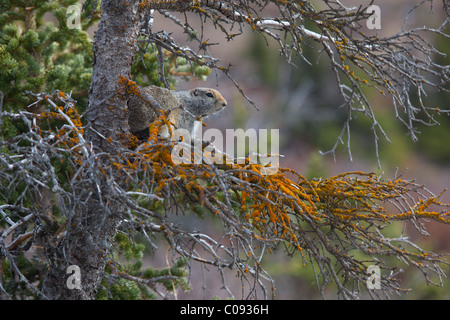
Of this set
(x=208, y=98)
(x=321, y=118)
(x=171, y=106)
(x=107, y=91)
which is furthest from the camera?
(x=321, y=118)

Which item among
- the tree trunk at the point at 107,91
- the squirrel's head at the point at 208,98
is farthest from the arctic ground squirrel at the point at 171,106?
the tree trunk at the point at 107,91

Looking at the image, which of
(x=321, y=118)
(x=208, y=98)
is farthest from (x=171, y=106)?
(x=321, y=118)

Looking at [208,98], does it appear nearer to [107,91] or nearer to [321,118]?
[107,91]

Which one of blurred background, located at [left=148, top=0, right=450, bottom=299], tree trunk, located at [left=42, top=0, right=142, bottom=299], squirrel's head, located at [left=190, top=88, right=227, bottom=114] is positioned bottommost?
tree trunk, located at [left=42, top=0, right=142, bottom=299]

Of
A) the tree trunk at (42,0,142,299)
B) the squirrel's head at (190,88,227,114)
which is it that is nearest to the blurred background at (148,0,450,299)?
the squirrel's head at (190,88,227,114)

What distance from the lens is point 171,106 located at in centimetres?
467

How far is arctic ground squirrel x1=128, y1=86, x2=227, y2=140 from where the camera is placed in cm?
440

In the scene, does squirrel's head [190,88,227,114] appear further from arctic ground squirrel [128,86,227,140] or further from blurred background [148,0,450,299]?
blurred background [148,0,450,299]

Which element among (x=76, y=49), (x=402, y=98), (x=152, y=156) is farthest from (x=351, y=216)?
(x=76, y=49)

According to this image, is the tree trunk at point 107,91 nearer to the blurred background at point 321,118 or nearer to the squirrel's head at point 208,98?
the squirrel's head at point 208,98

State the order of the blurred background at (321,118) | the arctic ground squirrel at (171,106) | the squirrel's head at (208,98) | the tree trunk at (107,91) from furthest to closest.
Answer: the blurred background at (321,118) → the squirrel's head at (208,98) → the arctic ground squirrel at (171,106) → the tree trunk at (107,91)

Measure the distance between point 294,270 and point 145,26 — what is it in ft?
28.2

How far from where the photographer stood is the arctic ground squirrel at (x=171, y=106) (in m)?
4.40

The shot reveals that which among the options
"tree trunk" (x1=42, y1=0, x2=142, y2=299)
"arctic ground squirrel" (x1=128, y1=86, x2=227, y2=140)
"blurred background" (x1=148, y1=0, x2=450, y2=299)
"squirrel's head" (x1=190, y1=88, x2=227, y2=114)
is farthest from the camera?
"blurred background" (x1=148, y1=0, x2=450, y2=299)
